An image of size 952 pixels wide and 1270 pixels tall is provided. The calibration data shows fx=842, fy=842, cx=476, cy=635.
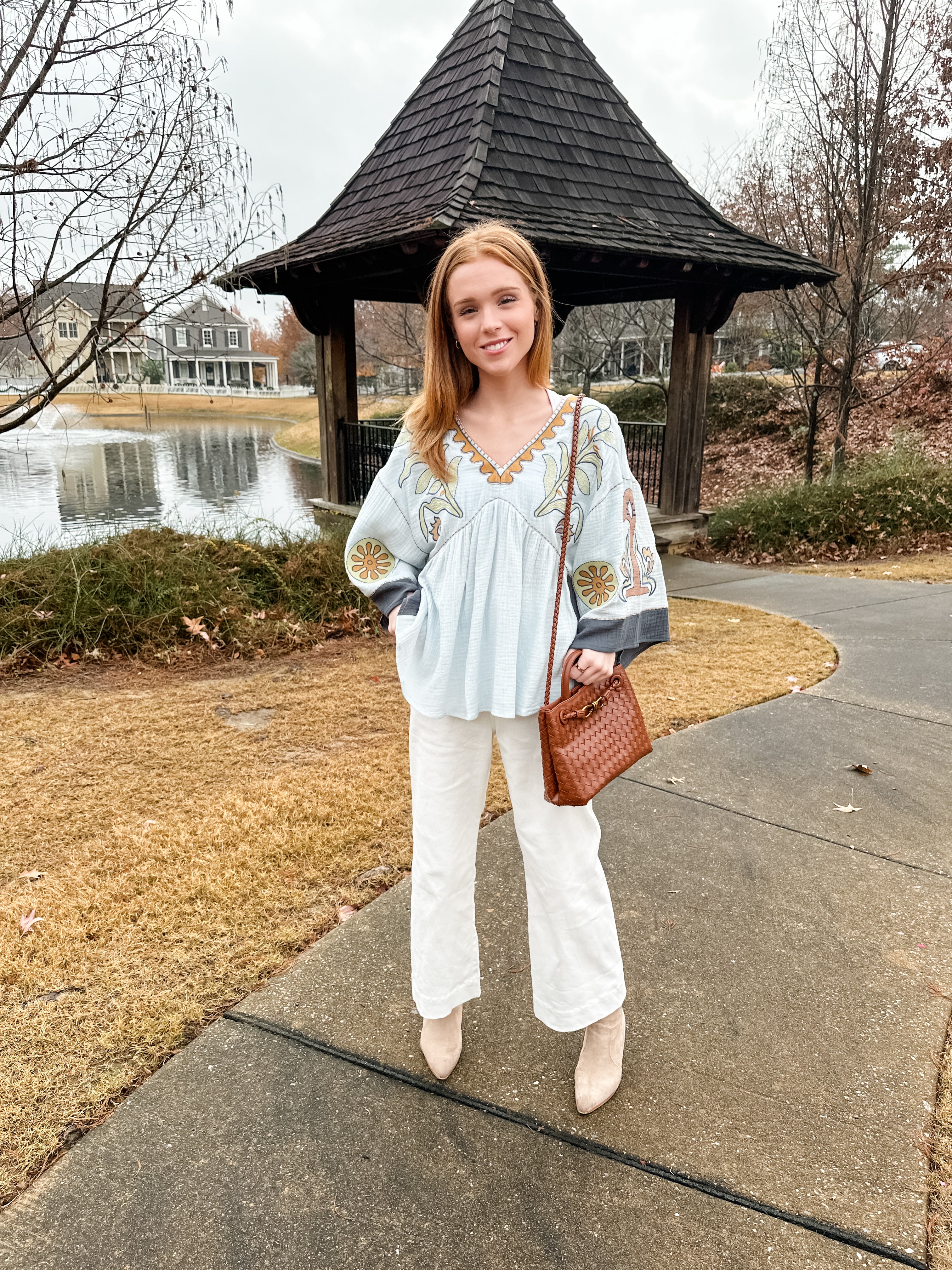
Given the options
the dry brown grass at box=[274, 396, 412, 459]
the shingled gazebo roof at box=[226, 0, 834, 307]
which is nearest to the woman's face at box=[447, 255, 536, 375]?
the shingled gazebo roof at box=[226, 0, 834, 307]

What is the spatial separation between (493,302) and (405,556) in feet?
1.88

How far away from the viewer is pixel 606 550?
1.79 metres

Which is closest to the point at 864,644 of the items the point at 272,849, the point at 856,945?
the point at 856,945

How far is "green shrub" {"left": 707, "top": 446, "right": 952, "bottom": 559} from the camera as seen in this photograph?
9727 mm

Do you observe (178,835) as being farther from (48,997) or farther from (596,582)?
(596,582)

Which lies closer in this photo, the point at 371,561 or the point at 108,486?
the point at 371,561

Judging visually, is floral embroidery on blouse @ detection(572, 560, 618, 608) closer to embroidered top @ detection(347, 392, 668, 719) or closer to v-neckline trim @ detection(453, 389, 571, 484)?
embroidered top @ detection(347, 392, 668, 719)

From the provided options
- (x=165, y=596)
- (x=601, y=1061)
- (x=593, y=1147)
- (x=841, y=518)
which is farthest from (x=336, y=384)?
(x=593, y=1147)

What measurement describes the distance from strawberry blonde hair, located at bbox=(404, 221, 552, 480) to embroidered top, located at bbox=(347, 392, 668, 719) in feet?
0.15

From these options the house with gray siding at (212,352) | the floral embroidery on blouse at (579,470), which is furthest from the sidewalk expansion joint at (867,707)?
the house with gray siding at (212,352)

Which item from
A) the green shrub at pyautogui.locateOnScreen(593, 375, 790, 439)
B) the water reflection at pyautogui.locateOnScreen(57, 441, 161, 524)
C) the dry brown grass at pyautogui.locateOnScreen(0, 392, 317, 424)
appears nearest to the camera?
the water reflection at pyautogui.locateOnScreen(57, 441, 161, 524)

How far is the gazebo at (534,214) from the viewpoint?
717 centimetres

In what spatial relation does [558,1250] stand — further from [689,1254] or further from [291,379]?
[291,379]

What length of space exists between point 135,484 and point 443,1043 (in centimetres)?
1619
